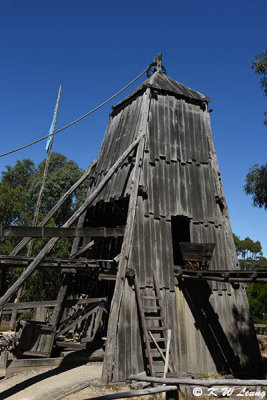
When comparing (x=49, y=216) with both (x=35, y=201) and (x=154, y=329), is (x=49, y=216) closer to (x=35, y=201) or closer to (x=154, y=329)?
(x=154, y=329)

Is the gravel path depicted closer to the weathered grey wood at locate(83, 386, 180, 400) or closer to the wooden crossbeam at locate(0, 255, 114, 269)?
the wooden crossbeam at locate(0, 255, 114, 269)

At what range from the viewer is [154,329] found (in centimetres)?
982

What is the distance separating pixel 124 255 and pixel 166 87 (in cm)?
849

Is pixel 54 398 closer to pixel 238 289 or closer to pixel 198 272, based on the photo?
pixel 198 272

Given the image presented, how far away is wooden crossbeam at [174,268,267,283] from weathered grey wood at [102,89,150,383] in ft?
7.08

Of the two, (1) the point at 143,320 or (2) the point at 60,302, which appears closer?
(1) the point at 143,320

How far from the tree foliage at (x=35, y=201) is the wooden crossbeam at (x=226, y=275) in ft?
50.9

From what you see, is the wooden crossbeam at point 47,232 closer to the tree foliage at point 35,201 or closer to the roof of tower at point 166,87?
the roof of tower at point 166,87

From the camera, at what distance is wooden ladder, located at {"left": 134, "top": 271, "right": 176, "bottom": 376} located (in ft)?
30.9

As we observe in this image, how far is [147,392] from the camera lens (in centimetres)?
502

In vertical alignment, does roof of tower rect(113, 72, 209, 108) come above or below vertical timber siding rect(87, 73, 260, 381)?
above

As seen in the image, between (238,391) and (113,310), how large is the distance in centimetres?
389

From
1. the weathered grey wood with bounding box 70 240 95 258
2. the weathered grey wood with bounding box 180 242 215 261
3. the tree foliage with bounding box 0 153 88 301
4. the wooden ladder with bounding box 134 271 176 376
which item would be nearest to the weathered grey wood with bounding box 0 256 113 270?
the wooden ladder with bounding box 134 271 176 376

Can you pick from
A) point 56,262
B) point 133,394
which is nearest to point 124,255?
point 56,262
